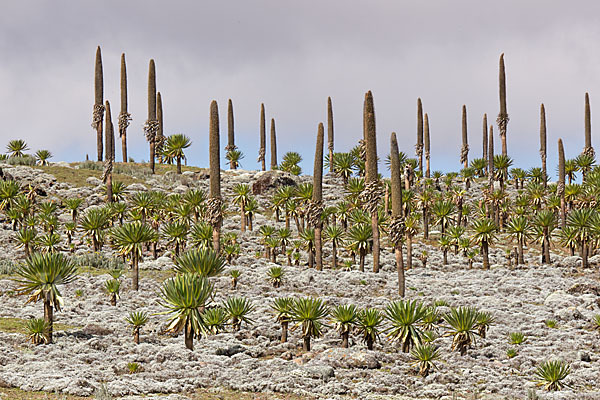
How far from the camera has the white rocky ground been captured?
1833 centimetres

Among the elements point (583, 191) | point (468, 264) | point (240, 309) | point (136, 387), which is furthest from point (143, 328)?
point (583, 191)

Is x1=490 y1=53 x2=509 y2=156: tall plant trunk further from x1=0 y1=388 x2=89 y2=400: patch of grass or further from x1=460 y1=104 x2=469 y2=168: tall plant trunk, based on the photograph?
x1=0 y1=388 x2=89 y2=400: patch of grass

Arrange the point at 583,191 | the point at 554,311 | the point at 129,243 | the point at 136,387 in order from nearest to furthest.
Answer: the point at 136,387 < the point at 554,311 < the point at 129,243 < the point at 583,191

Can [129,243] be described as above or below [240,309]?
above

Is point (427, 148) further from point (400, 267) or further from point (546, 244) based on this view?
point (400, 267)

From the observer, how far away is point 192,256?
24.0 m

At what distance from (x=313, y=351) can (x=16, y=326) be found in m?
13.6

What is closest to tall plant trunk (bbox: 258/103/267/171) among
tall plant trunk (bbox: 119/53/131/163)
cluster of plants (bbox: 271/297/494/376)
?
tall plant trunk (bbox: 119/53/131/163)

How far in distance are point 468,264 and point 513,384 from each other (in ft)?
94.3

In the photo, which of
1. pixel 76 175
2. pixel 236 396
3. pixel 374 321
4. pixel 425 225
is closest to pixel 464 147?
pixel 425 225

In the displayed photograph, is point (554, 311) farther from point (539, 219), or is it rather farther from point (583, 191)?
point (583, 191)

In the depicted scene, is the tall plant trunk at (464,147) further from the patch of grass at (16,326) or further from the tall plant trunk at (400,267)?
the patch of grass at (16,326)

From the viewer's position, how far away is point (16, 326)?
2538 centimetres

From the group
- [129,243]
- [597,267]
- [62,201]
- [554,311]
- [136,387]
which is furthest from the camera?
[62,201]
